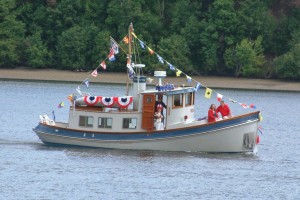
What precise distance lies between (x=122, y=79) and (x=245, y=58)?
38.2ft

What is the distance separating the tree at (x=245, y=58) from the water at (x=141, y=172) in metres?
39.8

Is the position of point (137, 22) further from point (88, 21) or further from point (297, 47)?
point (297, 47)

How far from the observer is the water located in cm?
5075

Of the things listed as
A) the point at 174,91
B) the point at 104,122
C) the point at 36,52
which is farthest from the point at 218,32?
the point at 104,122

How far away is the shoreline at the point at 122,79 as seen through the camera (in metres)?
106

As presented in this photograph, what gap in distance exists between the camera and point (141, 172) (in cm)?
5491

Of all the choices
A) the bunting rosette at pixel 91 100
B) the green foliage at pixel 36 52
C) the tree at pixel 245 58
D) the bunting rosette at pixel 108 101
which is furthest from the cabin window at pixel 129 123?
the tree at pixel 245 58

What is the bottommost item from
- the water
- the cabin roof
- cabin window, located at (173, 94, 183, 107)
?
the water

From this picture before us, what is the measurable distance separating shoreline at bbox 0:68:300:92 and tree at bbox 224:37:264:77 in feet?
3.24

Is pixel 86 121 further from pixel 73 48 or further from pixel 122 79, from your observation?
pixel 73 48

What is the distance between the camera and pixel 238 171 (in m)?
56.1

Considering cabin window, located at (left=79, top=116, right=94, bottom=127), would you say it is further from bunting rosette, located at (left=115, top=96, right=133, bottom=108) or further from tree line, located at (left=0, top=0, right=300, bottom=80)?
tree line, located at (left=0, top=0, right=300, bottom=80)

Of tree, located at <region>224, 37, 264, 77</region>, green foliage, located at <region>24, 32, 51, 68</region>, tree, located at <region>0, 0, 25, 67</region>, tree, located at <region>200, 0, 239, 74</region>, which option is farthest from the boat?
tree, located at <region>200, 0, 239, 74</region>

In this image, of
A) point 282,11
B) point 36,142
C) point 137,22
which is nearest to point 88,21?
point 137,22
